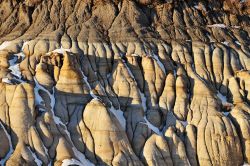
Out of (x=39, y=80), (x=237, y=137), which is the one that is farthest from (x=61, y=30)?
(x=237, y=137)

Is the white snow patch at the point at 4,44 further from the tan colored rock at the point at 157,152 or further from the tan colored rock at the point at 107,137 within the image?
the tan colored rock at the point at 157,152

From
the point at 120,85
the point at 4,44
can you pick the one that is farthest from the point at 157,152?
the point at 4,44

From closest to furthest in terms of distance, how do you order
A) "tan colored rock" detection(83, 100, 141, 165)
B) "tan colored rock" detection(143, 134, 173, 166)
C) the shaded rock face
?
"tan colored rock" detection(83, 100, 141, 165), the shaded rock face, "tan colored rock" detection(143, 134, 173, 166)

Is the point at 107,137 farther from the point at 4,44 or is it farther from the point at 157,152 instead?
the point at 4,44

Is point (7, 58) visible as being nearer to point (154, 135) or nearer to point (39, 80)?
point (39, 80)

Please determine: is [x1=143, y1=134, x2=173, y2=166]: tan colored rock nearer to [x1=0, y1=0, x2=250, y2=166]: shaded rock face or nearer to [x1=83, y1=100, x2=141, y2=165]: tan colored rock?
[x1=0, y1=0, x2=250, y2=166]: shaded rock face

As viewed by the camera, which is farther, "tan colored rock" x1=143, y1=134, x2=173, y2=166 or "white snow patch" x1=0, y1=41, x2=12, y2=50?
"white snow patch" x1=0, y1=41, x2=12, y2=50

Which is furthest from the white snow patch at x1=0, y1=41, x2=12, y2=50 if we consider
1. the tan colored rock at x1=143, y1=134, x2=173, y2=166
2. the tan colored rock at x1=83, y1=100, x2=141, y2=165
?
the tan colored rock at x1=143, y1=134, x2=173, y2=166

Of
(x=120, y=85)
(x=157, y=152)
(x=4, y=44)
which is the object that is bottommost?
(x=157, y=152)
